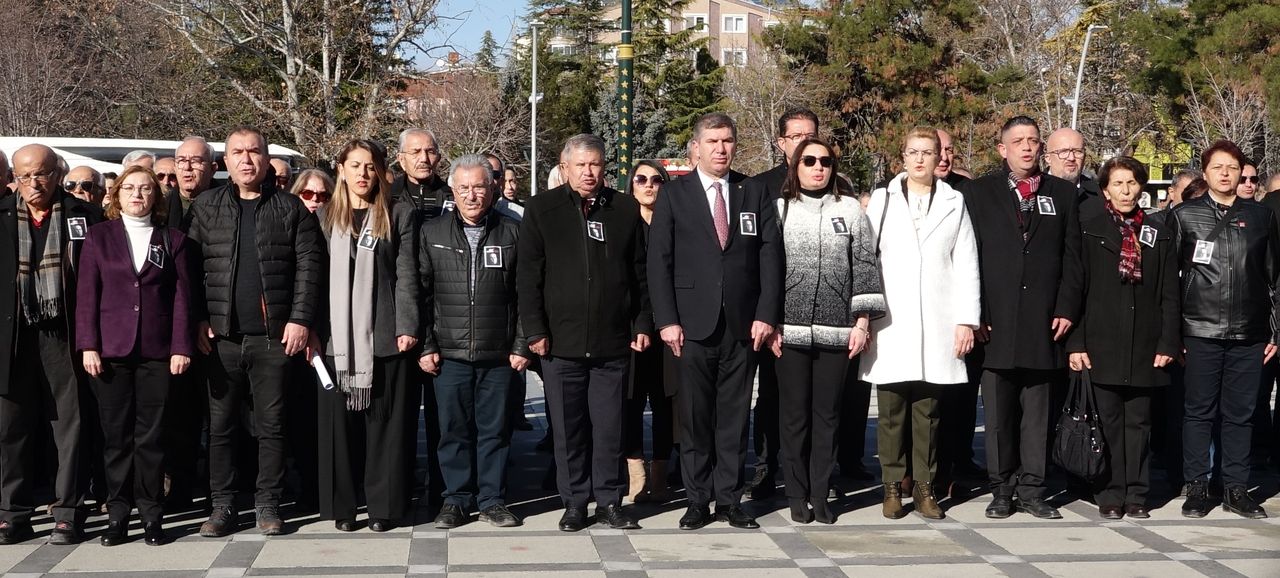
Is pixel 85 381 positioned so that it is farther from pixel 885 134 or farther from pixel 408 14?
pixel 885 134

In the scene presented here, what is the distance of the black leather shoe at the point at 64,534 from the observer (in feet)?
20.9

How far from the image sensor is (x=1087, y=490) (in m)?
7.81

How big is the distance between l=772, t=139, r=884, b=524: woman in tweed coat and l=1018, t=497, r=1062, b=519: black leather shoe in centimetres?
109

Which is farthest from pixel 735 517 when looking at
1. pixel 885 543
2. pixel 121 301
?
pixel 121 301

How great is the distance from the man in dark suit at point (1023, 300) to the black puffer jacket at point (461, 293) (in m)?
2.47

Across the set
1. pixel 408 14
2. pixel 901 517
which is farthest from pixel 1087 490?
pixel 408 14

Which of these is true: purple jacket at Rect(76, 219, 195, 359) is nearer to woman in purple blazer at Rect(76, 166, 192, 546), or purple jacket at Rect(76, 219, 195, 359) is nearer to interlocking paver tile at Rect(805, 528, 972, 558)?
woman in purple blazer at Rect(76, 166, 192, 546)

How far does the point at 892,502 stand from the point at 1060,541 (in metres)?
0.89

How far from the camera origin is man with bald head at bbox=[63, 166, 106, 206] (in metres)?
7.86

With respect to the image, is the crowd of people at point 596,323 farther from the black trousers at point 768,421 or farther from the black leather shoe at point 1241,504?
the black trousers at point 768,421

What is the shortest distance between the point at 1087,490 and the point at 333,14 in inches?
1155

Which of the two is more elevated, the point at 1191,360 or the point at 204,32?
the point at 204,32

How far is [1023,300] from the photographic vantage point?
7.13 m

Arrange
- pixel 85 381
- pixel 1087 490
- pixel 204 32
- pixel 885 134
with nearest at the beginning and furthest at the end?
pixel 85 381 < pixel 1087 490 < pixel 204 32 < pixel 885 134
